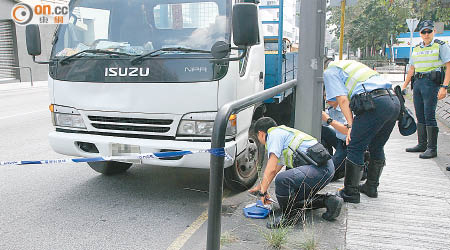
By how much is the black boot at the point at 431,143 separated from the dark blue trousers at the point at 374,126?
2.16 m

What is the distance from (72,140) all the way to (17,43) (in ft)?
70.2

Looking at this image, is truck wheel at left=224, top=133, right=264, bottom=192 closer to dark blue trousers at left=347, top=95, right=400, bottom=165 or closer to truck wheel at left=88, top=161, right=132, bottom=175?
dark blue trousers at left=347, top=95, right=400, bottom=165

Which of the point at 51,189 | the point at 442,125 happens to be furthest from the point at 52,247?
the point at 442,125

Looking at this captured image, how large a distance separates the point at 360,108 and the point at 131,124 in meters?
2.08

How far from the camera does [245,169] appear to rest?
14.8 feet

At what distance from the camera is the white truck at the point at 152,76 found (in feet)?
12.5

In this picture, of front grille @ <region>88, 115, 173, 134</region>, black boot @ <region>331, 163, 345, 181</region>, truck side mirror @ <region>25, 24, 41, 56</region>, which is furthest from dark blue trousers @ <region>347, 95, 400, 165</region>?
truck side mirror @ <region>25, 24, 41, 56</region>

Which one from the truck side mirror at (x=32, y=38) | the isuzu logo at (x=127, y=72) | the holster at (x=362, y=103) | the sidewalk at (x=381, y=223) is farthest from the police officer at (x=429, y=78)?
the truck side mirror at (x=32, y=38)

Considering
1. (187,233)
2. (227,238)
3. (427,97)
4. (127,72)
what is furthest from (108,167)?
(427,97)

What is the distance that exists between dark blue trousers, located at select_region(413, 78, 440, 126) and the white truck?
8.80 ft

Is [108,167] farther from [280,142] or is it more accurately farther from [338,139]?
[338,139]

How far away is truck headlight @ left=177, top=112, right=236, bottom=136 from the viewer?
12.5 feet

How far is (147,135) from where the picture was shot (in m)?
3.96

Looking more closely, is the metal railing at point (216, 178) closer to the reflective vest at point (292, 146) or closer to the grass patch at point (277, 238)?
the grass patch at point (277, 238)
